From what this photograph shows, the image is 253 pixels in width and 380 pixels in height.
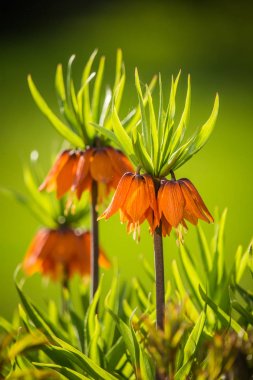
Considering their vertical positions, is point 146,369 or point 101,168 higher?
point 101,168

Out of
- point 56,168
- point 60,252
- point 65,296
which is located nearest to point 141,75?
point 60,252

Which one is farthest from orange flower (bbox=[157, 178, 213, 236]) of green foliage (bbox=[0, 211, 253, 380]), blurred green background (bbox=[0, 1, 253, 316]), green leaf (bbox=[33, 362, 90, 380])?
blurred green background (bbox=[0, 1, 253, 316])

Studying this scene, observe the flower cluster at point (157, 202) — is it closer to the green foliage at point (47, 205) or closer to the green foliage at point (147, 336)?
the green foliage at point (147, 336)

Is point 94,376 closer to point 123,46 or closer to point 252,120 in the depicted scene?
point 252,120


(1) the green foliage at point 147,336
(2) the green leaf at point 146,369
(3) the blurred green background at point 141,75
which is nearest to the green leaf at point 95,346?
(1) the green foliage at point 147,336

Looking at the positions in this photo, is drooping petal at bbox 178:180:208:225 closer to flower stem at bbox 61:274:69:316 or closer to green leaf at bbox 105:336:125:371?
green leaf at bbox 105:336:125:371

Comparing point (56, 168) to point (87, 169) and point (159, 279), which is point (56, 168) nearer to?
point (87, 169)
